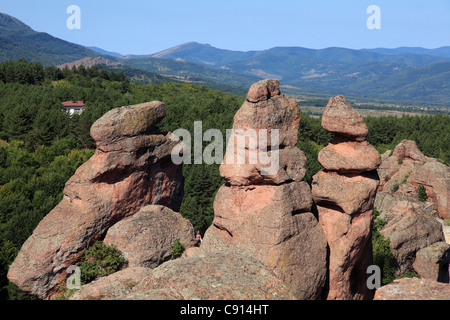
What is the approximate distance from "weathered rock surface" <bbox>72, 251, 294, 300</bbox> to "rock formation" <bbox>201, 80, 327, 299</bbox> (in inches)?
237

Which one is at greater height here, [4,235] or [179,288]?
[179,288]

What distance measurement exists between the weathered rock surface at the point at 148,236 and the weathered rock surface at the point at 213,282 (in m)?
9.56

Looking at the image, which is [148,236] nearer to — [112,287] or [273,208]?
[112,287]

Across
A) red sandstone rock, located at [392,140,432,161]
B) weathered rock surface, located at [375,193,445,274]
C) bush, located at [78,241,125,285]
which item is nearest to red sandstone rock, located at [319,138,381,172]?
bush, located at [78,241,125,285]

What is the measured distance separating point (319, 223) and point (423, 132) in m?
90.8

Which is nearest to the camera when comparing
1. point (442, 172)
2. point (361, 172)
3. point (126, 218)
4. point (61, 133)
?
point (361, 172)

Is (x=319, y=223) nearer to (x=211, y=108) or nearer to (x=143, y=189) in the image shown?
(x=143, y=189)

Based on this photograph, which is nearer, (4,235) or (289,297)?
(289,297)

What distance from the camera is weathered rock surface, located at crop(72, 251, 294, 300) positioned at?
1183cm

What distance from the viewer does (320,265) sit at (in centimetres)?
2105

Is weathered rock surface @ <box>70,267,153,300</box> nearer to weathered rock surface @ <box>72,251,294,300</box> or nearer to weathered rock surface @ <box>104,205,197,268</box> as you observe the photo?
weathered rock surface @ <box>72,251,294,300</box>

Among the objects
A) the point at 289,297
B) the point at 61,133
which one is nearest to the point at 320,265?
the point at 289,297

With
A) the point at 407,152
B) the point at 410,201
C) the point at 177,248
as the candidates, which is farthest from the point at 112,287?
the point at 407,152
